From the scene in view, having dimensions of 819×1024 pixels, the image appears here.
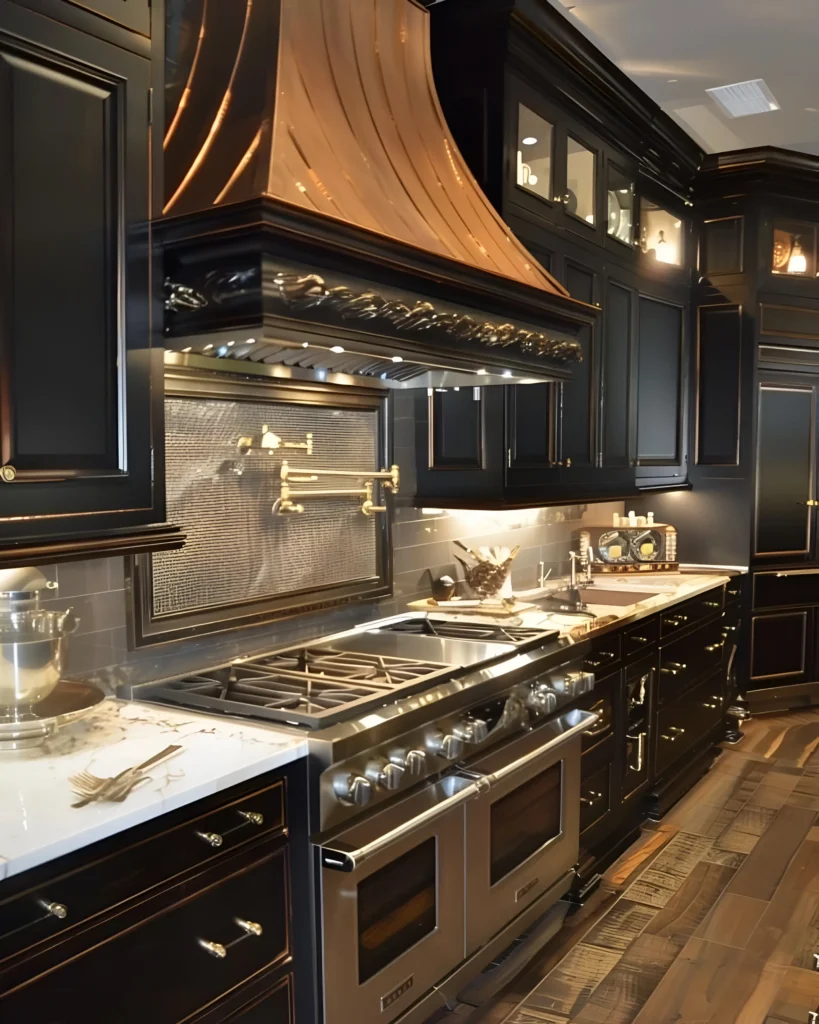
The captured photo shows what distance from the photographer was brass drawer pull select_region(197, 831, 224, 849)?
1.75 m

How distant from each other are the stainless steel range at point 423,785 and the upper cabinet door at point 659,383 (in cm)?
179

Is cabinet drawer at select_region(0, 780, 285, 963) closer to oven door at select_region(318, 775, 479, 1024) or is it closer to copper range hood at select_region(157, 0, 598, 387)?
oven door at select_region(318, 775, 479, 1024)

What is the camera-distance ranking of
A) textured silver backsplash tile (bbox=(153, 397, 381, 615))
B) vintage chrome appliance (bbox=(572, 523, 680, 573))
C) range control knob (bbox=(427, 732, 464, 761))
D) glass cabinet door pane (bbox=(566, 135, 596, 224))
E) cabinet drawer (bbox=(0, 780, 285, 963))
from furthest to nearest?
1. vintage chrome appliance (bbox=(572, 523, 680, 573))
2. glass cabinet door pane (bbox=(566, 135, 596, 224))
3. textured silver backsplash tile (bbox=(153, 397, 381, 615))
4. range control knob (bbox=(427, 732, 464, 761))
5. cabinet drawer (bbox=(0, 780, 285, 963))

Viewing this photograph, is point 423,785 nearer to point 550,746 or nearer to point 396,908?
point 396,908

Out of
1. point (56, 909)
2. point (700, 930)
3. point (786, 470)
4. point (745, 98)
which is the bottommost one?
point (700, 930)

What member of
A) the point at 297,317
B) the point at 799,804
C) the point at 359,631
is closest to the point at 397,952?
the point at 359,631

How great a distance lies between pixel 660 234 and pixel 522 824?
10.6 ft

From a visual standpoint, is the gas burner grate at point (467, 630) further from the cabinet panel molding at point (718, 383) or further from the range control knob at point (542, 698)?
the cabinet panel molding at point (718, 383)

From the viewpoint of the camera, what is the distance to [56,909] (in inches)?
57.8

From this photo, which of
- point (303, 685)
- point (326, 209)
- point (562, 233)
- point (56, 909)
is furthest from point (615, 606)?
point (56, 909)

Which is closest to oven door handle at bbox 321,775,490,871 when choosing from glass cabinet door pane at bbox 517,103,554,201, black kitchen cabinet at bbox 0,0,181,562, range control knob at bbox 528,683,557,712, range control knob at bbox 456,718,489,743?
range control knob at bbox 456,718,489,743

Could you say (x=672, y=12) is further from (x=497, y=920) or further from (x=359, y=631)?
(x=497, y=920)

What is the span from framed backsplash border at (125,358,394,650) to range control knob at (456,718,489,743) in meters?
0.69

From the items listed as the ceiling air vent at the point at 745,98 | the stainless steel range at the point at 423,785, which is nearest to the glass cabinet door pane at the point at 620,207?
the ceiling air vent at the point at 745,98
